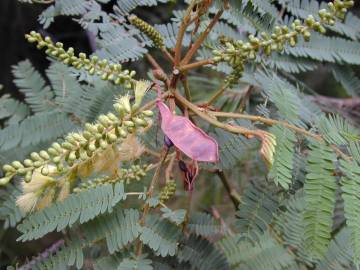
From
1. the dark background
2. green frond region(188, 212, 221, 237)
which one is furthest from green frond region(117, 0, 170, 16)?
the dark background

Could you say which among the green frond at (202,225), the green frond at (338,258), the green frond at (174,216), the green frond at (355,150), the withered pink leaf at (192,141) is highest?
the withered pink leaf at (192,141)

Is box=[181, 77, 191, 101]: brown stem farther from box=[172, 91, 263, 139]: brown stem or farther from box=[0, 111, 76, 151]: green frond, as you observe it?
box=[0, 111, 76, 151]: green frond

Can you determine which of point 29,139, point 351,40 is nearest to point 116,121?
point 29,139

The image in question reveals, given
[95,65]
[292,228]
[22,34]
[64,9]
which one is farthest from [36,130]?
[22,34]

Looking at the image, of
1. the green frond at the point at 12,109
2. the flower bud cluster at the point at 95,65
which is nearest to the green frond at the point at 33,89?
the green frond at the point at 12,109

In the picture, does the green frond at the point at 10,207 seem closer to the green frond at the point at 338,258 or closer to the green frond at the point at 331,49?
the green frond at the point at 338,258

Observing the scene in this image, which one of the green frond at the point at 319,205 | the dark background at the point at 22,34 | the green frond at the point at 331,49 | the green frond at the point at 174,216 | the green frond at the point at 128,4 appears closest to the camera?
the green frond at the point at 319,205
